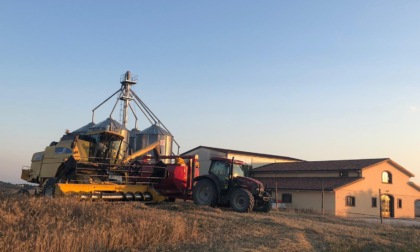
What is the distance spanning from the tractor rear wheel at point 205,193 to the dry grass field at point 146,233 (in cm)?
432

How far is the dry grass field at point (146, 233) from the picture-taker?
7828 mm

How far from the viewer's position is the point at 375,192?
37438 millimetres

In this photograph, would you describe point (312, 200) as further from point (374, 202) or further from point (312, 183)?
point (374, 202)

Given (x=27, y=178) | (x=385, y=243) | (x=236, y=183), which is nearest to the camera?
(x=385, y=243)

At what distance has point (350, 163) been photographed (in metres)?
38.9

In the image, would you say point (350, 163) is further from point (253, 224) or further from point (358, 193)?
point (253, 224)

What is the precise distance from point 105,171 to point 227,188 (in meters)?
5.63

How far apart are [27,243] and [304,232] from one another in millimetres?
8900

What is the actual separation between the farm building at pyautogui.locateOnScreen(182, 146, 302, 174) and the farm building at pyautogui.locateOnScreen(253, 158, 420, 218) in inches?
160

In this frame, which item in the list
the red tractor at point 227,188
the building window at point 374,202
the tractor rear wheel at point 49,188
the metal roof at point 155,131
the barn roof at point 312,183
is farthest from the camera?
the metal roof at point 155,131

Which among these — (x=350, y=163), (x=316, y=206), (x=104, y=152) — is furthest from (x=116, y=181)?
(x=350, y=163)

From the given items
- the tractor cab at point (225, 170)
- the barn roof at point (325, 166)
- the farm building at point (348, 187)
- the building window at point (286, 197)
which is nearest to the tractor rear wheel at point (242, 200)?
the tractor cab at point (225, 170)

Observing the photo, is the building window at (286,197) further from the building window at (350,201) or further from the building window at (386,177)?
the building window at (386,177)

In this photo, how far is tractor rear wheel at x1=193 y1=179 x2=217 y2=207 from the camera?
1886 cm
